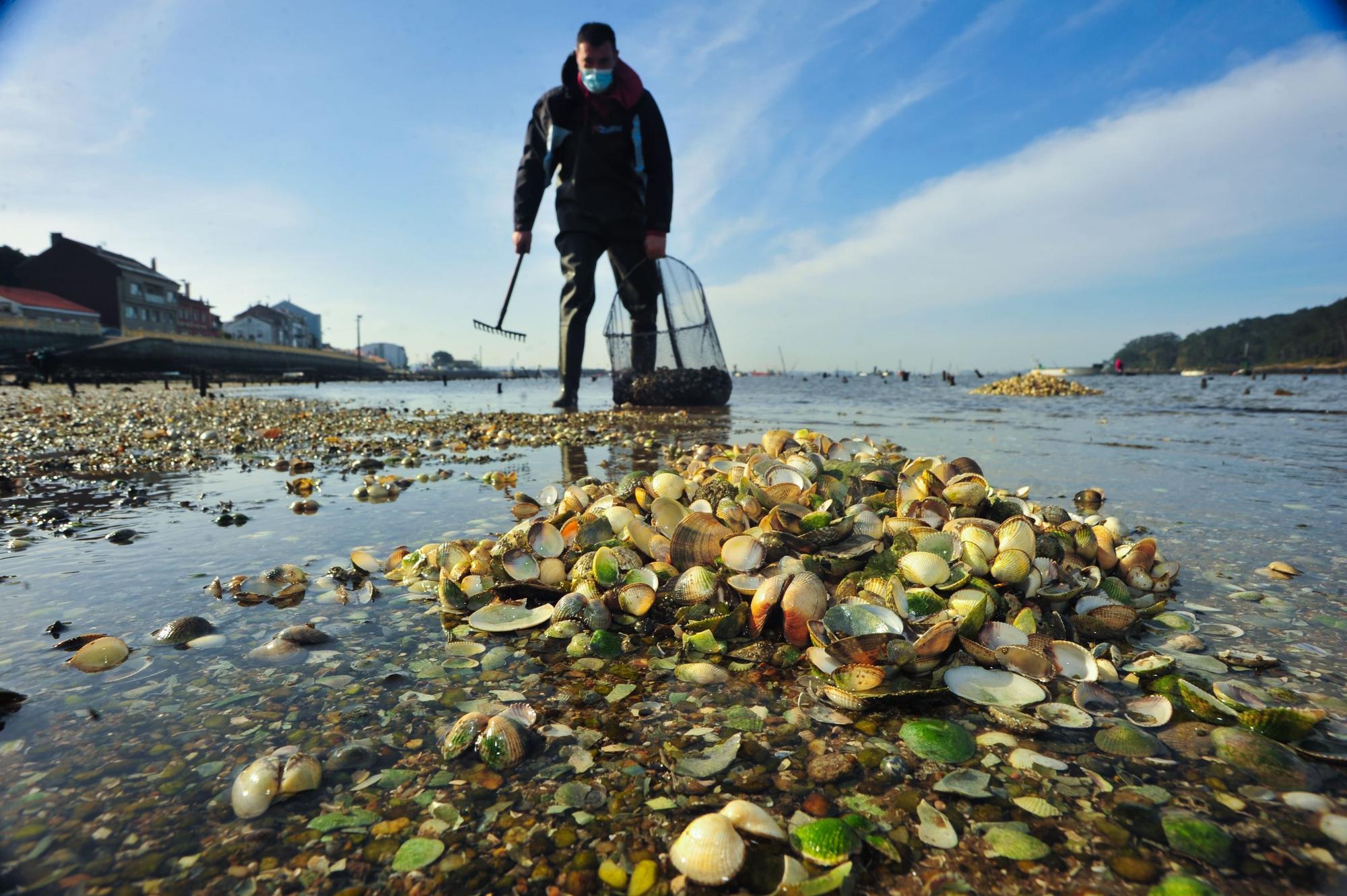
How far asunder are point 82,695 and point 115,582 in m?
1.00

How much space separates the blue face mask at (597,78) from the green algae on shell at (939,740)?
775 cm

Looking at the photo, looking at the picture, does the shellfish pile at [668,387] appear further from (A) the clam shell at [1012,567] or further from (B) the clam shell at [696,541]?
(A) the clam shell at [1012,567]

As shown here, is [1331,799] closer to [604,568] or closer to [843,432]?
[604,568]

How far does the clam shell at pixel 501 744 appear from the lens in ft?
3.95

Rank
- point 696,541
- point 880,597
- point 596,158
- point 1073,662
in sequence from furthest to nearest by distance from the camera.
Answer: point 596,158, point 696,541, point 880,597, point 1073,662

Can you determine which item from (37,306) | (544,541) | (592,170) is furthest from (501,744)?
(37,306)

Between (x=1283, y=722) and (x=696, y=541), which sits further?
(x=696, y=541)

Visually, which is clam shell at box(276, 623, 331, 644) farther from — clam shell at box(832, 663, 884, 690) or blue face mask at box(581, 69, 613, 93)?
blue face mask at box(581, 69, 613, 93)

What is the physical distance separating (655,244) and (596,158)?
50.1 inches

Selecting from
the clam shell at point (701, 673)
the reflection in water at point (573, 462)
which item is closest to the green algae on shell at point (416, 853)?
the clam shell at point (701, 673)

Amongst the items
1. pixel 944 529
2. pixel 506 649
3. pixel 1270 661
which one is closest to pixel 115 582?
pixel 506 649

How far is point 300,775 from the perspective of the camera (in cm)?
111

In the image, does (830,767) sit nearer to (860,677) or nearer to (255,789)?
(860,677)

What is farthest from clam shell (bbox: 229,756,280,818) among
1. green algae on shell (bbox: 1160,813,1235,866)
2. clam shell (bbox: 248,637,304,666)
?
green algae on shell (bbox: 1160,813,1235,866)
